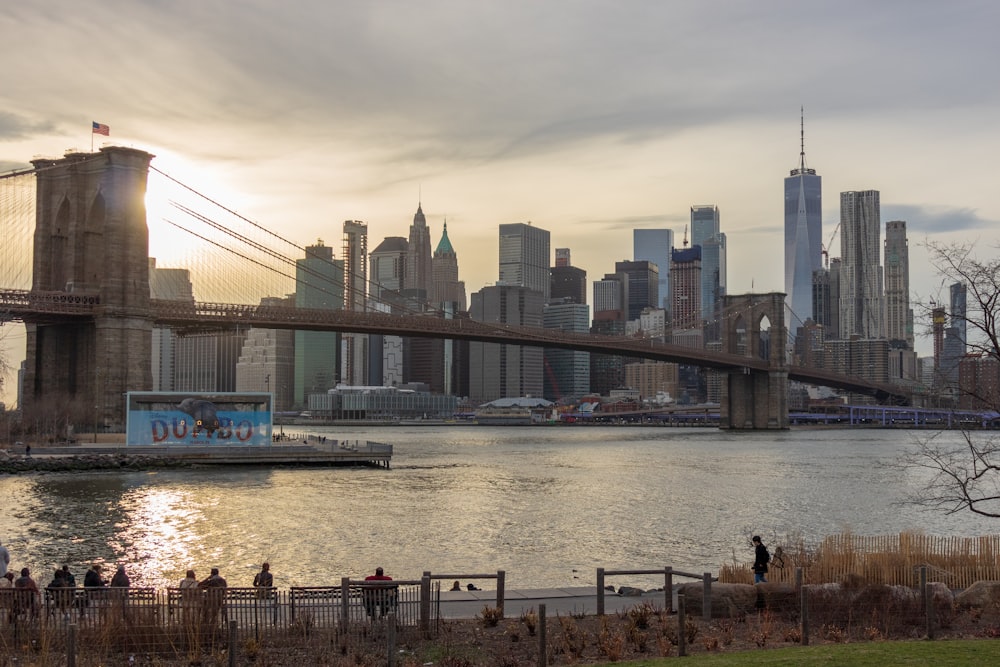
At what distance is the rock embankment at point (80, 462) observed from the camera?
52812 millimetres

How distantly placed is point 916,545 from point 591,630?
9.39 meters

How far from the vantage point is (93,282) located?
241 ft

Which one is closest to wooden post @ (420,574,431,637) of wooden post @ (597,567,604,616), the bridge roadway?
wooden post @ (597,567,604,616)

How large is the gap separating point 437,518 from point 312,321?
4688cm

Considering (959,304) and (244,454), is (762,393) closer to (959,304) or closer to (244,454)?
(244,454)

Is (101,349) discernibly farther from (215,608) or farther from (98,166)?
(215,608)

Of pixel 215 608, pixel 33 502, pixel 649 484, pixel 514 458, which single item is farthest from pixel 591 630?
pixel 514 458

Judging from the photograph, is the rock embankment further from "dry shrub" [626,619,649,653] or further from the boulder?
the boulder

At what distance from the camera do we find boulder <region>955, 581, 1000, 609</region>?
651 inches

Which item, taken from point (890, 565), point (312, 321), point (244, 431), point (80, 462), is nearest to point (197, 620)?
point (890, 565)

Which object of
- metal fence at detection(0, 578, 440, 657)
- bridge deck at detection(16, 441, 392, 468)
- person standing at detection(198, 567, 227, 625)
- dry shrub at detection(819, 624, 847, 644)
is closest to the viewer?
metal fence at detection(0, 578, 440, 657)

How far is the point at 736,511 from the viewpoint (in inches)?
1558

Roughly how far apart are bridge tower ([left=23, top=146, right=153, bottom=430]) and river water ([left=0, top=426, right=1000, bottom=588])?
59.1 feet

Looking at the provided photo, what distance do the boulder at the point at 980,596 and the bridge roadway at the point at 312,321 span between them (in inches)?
2449
